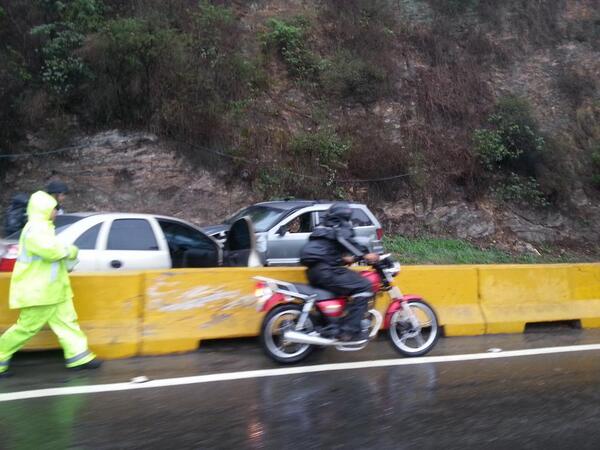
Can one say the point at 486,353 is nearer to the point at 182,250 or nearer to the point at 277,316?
the point at 277,316

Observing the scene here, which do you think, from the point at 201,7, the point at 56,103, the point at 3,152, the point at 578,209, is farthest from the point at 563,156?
the point at 3,152

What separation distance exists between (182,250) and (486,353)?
4167 mm

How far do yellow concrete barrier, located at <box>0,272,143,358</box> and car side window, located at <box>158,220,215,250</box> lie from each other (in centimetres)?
165

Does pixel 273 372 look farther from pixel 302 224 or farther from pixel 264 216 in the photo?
pixel 264 216

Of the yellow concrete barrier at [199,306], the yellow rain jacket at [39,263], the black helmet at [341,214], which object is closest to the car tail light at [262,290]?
the yellow concrete barrier at [199,306]

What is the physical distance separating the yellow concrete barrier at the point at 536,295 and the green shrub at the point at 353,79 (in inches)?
435

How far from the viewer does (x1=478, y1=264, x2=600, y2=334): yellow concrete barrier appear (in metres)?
8.14

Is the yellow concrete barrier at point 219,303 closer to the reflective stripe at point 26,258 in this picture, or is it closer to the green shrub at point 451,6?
the reflective stripe at point 26,258

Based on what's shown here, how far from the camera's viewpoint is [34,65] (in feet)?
50.2

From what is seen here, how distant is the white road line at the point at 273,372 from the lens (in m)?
5.40

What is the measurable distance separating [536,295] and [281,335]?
398 centimetres

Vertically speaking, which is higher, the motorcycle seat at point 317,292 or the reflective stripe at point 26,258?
the reflective stripe at point 26,258

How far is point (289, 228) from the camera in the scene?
11242mm

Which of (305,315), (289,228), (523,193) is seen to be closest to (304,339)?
(305,315)
